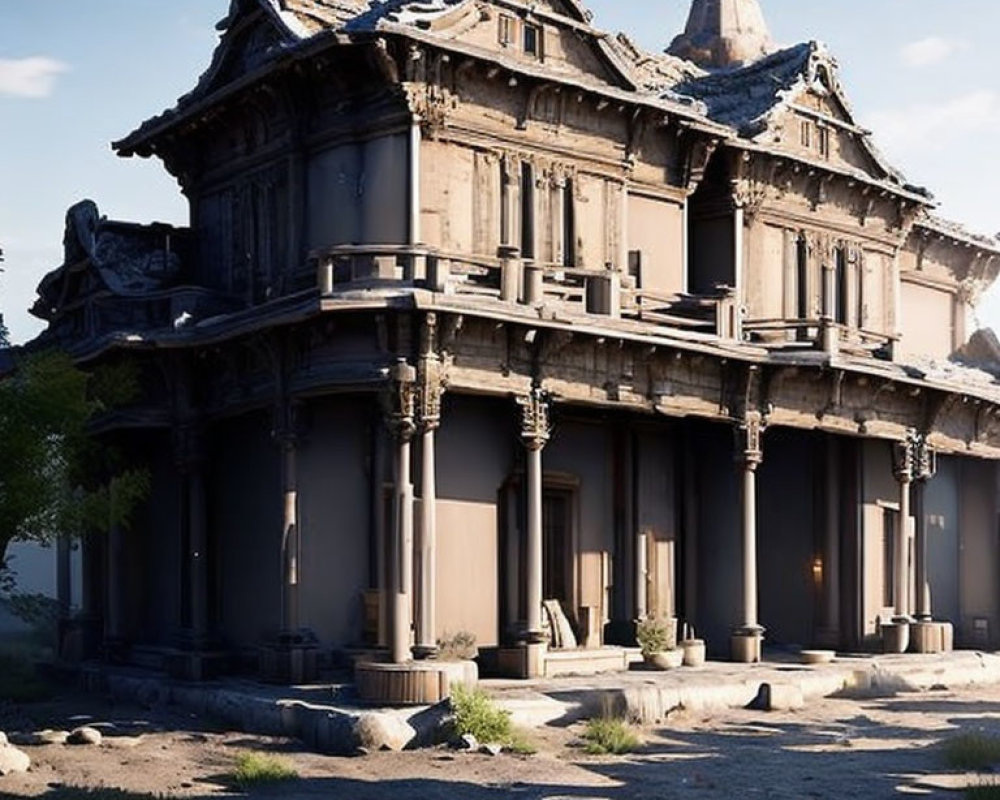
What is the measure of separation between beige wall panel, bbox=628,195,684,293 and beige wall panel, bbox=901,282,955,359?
8867mm

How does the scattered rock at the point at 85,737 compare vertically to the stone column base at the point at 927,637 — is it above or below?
below

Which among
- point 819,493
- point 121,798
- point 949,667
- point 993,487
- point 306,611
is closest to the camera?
point 121,798

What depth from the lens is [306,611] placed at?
2227cm

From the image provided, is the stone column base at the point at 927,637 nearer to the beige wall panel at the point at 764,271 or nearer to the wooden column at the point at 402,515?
the beige wall panel at the point at 764,271

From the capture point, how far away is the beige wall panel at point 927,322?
111 feet

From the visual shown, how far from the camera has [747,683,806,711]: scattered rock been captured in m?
22.0

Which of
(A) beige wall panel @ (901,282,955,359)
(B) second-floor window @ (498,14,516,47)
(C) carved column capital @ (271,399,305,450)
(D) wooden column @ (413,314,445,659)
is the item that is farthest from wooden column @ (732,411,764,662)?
(A) beige wall panel @ (901,282,955,359)

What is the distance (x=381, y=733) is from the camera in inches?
724

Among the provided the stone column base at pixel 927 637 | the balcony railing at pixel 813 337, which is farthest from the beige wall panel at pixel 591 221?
the stone column base at pixel 927 637

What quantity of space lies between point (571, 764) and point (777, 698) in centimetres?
539

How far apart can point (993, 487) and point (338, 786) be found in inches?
794

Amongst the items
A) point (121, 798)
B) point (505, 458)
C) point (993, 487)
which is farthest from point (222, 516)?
point (993, 487)

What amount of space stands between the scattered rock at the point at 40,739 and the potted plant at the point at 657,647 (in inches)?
356

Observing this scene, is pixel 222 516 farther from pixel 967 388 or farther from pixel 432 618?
pixel 967 388
